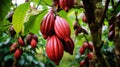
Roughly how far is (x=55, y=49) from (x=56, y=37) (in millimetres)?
32

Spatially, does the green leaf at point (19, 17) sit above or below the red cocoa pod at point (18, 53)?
above

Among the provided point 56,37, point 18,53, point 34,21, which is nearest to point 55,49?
point 56,37

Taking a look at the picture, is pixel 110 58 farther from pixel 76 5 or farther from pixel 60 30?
pixel 60 30

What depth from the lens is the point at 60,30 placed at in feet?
1.99

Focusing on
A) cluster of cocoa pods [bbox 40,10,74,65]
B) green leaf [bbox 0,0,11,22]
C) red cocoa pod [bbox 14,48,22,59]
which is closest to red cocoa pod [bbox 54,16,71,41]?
cluster of cocoa pods [bbox 40,10,74,65]

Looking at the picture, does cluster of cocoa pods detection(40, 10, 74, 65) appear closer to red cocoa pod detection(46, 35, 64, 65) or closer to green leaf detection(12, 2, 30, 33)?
red cocoa pod detection(46, 35, 64, 65)

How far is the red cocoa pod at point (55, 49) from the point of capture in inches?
23.0

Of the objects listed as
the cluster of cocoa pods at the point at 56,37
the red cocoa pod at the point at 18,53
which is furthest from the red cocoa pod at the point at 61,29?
the red cocoa pod at the point at 18,53

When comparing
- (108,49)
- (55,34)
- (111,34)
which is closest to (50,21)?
(55,34)

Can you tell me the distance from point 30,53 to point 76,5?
2.83m

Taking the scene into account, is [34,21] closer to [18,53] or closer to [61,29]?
[61,29]

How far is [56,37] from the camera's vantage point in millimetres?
611

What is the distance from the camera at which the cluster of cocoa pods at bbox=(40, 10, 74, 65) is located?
59 cm

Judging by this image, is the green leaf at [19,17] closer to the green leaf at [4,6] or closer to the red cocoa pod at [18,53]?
the green leaf at [4,6]
